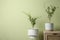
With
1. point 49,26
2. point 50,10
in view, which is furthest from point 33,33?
point 50,10

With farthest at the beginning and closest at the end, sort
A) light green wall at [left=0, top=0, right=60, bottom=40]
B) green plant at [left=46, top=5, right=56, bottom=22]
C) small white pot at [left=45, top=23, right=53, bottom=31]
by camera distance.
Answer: light green wall at [left=0, top=0, right=60, bottom=40], green plant at [left=46, top=5, right=56, bottom=22], small white pot at [left=45, top=23, right=53, bottom=31]

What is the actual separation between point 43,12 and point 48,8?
133 millimetres

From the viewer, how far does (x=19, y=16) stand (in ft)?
10.2

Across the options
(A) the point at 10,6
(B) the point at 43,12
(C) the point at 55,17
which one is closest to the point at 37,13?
(B) the point at 43,12

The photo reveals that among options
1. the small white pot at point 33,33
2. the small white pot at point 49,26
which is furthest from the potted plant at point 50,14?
the small white pot at point 33,33

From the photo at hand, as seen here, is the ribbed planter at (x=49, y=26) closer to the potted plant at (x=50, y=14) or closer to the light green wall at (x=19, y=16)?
the potted plant at (x=50, y=14)

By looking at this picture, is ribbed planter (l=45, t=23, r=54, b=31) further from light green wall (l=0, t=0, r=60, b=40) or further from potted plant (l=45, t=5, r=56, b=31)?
light green wall (l=0, t=0, r=60, b=40)

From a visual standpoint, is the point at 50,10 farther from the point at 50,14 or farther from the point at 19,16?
the point at 19,16

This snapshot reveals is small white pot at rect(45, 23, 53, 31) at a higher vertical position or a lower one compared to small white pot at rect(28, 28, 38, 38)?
higher

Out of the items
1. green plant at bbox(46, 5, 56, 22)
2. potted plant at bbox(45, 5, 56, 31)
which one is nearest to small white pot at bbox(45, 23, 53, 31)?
potted plant at bbox(45, 5, 56, 31)

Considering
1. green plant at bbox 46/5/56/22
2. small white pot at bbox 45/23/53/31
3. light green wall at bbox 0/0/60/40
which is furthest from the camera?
light green wall at bbox 0/0/60/40

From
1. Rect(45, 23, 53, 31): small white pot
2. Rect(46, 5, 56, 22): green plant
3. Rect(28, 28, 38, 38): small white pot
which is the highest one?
Rect(46, 5, 56, 22): green plant

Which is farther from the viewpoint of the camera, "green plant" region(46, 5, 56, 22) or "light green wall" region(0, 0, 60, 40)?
"light green wall" region(0, 0, 60, 40)

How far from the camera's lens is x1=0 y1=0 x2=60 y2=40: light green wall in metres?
3.09
